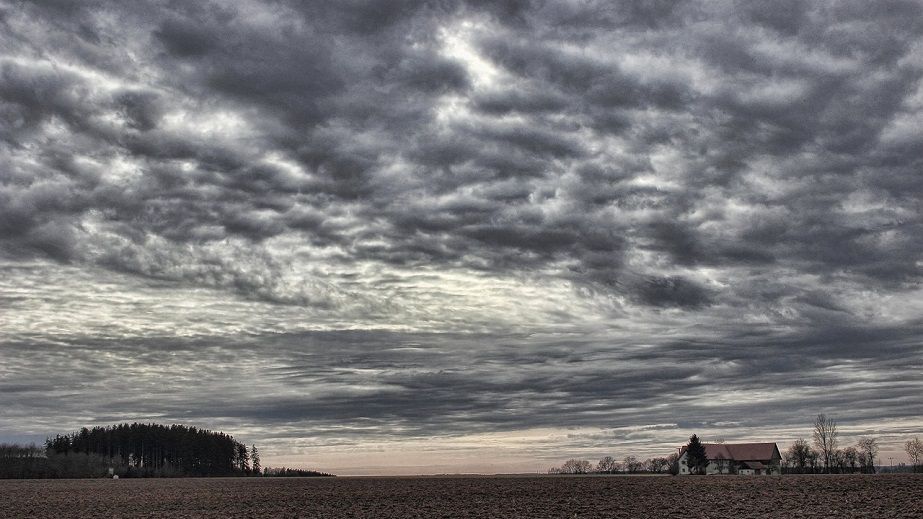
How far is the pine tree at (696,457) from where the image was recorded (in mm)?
181250

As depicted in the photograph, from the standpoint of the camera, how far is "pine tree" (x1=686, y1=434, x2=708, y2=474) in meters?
181

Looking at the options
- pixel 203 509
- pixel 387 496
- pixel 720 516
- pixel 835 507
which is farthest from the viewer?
pixel 387 496

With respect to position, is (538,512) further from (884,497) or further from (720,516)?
(884,497)

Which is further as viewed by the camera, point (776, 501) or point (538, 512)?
point (776, 501)

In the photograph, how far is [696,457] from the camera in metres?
182

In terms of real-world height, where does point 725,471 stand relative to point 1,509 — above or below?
below

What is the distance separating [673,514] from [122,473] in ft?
594

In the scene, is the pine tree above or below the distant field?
below

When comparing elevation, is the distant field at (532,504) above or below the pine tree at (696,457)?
above

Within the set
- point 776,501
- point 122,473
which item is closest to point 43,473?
point 122,473

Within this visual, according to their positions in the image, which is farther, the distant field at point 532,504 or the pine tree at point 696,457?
the pine tree at point 696,457

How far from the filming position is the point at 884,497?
54625 millimetres

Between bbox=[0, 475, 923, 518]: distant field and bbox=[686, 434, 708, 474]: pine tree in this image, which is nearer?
bbox=[0, 475, 923, 518]: distant field

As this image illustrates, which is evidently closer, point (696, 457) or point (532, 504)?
point (532, 504)
